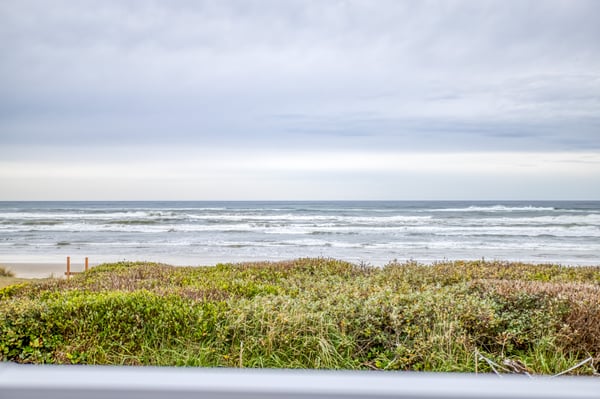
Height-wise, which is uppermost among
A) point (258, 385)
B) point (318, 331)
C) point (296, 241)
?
point (258, 385)

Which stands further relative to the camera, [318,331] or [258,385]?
[318,331]

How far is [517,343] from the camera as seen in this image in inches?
165

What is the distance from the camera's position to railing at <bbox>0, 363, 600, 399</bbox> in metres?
1.03

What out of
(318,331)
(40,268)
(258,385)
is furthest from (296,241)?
(258,385)

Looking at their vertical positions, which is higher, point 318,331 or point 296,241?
point 318,331

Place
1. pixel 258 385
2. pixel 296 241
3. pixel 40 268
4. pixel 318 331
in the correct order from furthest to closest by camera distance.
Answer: pixel 296 241 → pixel 40 268 → pixel 318 331 → pixel 258 385

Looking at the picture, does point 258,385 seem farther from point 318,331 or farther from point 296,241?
point 296,241

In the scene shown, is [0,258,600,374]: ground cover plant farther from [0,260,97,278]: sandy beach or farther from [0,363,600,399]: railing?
[0,260,97,278]: sandy beach

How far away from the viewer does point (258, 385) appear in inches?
41.3

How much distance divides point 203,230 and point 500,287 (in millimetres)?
30464

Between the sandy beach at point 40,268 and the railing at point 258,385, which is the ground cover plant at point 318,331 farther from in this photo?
the sandy beach at point 40,268

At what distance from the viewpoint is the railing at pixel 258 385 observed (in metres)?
1.03

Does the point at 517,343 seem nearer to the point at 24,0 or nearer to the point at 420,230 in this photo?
the point at 24,0

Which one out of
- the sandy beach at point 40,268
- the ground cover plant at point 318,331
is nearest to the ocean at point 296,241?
the sandy beach at point 40,268
